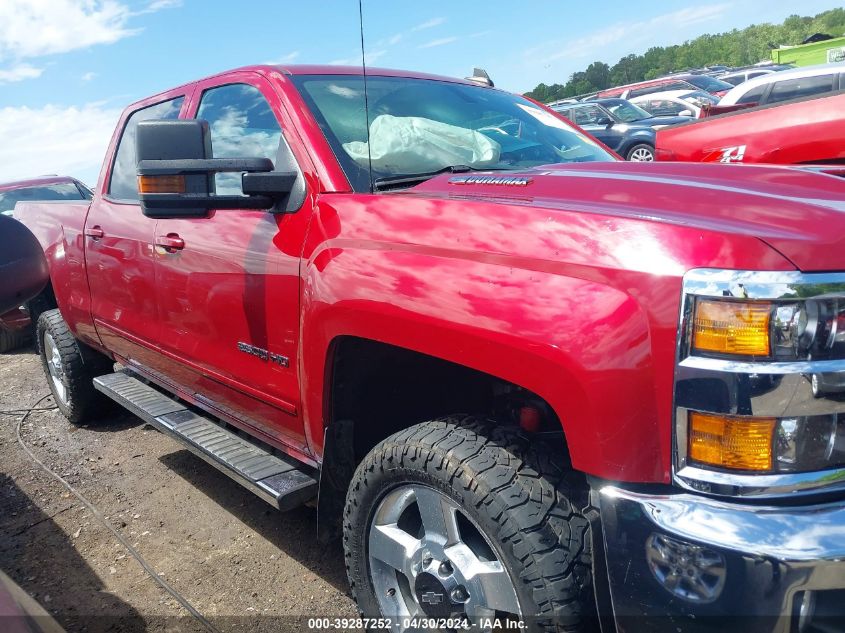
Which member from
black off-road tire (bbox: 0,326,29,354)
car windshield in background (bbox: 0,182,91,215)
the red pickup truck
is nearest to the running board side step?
the red pickup truck

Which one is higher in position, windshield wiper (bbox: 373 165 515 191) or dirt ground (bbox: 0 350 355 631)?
windshield wiper (bbox: 373 165 515 191)

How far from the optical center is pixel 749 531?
1.39 meters

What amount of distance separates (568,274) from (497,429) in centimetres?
52

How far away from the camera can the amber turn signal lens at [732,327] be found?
1.41 meters

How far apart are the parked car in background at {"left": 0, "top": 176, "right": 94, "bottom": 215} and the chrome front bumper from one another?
930 centimetres

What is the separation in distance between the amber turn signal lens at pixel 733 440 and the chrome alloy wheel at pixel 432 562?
598 millimetres

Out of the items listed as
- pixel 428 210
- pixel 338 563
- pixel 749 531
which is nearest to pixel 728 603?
pixel 749 531

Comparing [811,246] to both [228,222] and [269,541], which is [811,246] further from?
[269,541]

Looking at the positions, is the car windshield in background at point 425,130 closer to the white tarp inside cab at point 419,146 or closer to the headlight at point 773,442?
the white tarp inside cab at point 419,146

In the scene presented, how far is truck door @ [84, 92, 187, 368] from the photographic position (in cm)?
333

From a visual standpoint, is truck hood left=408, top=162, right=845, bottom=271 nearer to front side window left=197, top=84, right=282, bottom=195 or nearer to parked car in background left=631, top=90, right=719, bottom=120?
front side window left=197, top=84, right=282, bottom=195

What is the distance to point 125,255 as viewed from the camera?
3.46 meters

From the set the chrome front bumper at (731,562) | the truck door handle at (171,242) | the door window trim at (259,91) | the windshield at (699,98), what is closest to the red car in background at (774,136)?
A: the door window trim at (259,91)

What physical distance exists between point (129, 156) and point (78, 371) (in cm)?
153
